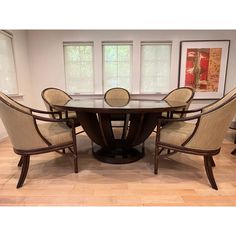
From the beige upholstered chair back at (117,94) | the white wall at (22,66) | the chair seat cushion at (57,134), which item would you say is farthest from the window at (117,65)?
the chair seat cushion at (57,134)

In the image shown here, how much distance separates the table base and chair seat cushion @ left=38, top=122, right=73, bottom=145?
532 millimetres

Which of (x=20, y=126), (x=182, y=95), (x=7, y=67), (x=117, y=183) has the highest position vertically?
(x=7, y=67)

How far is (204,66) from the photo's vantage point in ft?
11.3

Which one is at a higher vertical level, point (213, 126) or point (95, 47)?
point (95, 47)

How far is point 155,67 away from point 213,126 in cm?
250

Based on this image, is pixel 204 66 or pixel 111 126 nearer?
pixel 111 126

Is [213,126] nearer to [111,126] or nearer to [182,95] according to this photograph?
[111,126]

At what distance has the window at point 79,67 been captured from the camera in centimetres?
352

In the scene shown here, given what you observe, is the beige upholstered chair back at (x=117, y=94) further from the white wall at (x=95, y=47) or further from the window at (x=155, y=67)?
the window at (x=155, y=67)

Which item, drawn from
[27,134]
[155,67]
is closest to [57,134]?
[27,134]

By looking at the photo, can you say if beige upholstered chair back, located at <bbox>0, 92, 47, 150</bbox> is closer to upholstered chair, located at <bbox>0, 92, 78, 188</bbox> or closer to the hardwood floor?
upholstered chair, located at <bbox>0, 92, 78, 188</bbox>

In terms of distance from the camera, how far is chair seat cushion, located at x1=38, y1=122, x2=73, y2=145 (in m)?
1.54

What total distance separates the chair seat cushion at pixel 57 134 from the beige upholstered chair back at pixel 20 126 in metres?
0.08
